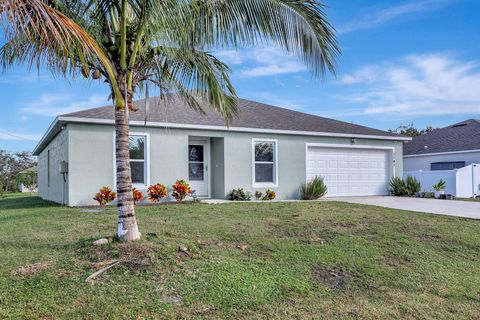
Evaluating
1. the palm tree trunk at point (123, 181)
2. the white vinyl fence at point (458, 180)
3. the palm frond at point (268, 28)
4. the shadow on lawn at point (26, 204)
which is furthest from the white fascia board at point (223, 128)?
the palm tree trunk at point (123, 181)

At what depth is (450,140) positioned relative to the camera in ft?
79.2

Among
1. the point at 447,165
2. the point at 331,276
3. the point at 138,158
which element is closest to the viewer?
the point at 331,276

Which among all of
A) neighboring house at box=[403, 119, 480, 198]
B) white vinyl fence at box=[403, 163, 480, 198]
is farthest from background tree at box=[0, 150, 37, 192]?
white vinyl fence at box=[403, 163, 480, 198]

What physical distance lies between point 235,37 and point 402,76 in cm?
1655

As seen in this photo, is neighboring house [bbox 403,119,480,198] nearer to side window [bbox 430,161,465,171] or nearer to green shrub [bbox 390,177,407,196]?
side window [bbox 430,161,465,171]

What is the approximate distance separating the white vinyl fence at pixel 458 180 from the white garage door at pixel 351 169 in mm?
2922

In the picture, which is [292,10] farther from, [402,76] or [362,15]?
[402,76]

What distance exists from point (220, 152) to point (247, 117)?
7.18 feet

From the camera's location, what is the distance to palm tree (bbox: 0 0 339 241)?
5395 millimetres

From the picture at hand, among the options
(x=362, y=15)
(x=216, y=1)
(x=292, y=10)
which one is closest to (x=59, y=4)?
(x=216, y=1)

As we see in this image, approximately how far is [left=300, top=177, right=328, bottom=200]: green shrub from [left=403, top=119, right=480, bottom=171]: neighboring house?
480 inches

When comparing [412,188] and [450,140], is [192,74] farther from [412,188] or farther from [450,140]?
[450,140]

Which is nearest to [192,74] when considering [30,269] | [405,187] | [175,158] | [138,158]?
[30,269]

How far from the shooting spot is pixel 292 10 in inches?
240
